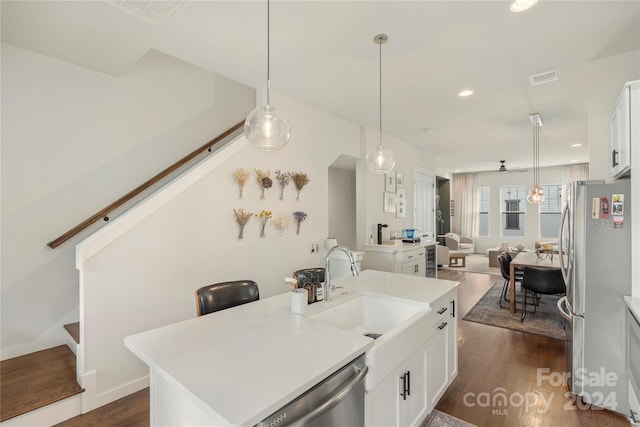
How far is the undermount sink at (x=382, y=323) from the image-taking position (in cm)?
143

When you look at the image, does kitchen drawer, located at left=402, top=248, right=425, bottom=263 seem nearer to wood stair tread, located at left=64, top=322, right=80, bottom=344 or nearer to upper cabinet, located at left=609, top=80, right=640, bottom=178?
upper cabinet, located at left=609, top=80, right=640, bottom=178

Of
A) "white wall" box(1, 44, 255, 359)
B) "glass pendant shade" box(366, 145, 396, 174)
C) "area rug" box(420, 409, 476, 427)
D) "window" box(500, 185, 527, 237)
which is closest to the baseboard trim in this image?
"white wall" box(1, 44, 255, 359)

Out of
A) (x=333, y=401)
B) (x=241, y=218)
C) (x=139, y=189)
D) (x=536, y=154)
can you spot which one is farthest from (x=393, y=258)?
(x=536, y=154)

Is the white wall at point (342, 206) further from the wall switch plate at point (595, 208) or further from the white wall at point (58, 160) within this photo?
the wall switch plate at point (595, 208)

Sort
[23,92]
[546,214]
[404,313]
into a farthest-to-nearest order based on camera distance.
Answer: [546,214], [23,92], [404,313]

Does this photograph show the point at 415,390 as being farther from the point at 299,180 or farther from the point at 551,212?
the point at 551,212

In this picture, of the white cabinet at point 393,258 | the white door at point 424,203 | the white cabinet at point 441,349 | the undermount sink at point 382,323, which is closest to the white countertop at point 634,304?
the white cabinet at point 441,349

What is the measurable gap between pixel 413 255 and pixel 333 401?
4126mm

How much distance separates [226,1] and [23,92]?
6.33ft

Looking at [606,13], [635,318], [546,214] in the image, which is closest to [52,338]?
[635,318]

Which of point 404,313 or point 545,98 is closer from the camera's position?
point 404,313

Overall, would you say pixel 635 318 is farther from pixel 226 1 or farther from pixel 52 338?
pixel 52 338

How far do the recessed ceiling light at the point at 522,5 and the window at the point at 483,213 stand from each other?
9.76 metres

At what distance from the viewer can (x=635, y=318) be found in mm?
1880
